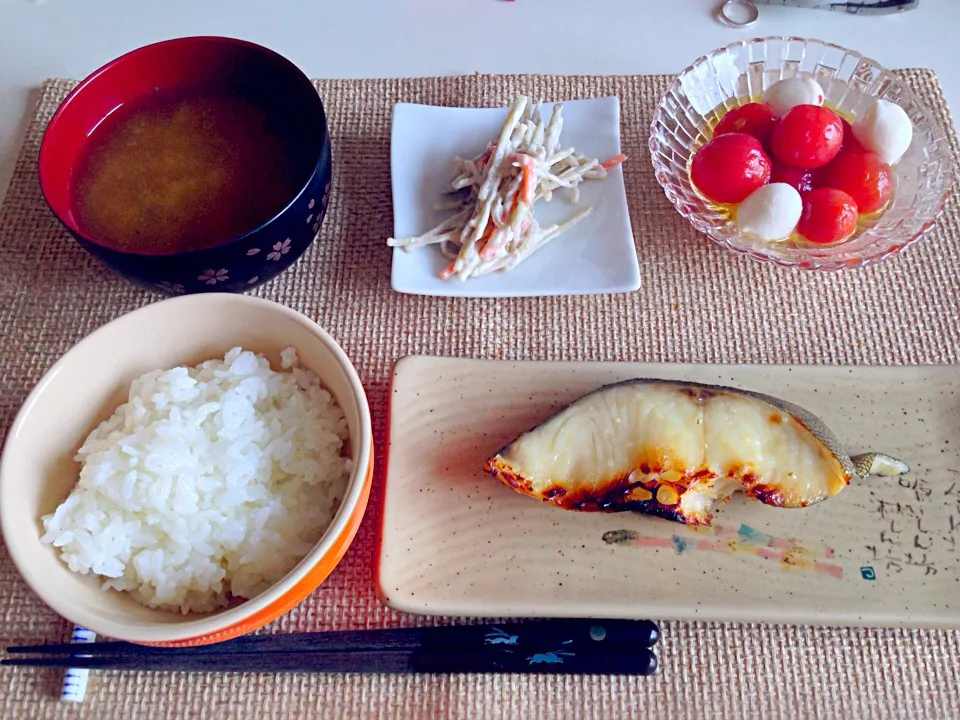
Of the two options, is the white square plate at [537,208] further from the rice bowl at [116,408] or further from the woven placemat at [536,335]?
the rice bowl at [116,408]

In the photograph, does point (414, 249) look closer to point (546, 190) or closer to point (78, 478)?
point (546, 190)

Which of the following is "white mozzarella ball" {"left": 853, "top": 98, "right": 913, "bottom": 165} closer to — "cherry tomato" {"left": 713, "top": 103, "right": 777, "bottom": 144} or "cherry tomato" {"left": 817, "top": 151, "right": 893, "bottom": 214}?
"cherry tomato" {"left": 817, "top": 151, "right": 893, "bottom": 214}

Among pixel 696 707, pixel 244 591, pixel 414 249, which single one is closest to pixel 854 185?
pixel 414 249

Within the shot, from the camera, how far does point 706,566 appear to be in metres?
0.94

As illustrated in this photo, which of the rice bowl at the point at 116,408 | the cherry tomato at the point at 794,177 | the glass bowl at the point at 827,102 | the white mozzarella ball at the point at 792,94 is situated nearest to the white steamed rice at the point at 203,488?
the rice bowl at the point at 116,408

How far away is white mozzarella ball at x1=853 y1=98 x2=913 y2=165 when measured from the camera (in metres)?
1.17

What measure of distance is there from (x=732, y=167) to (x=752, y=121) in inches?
5.3

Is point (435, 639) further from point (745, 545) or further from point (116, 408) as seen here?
point (116, 408)

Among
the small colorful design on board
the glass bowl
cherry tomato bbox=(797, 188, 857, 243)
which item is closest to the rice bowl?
the small colorful design on board

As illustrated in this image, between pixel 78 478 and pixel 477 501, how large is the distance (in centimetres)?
52

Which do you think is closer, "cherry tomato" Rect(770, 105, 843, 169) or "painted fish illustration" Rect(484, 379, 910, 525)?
"painted fish illustration" Rect(484, 379, 910, 525)

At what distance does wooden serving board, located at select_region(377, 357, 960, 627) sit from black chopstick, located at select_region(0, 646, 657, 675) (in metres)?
0.05

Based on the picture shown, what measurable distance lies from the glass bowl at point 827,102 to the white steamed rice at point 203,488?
702 millimetres

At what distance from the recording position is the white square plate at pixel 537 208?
1152mm
